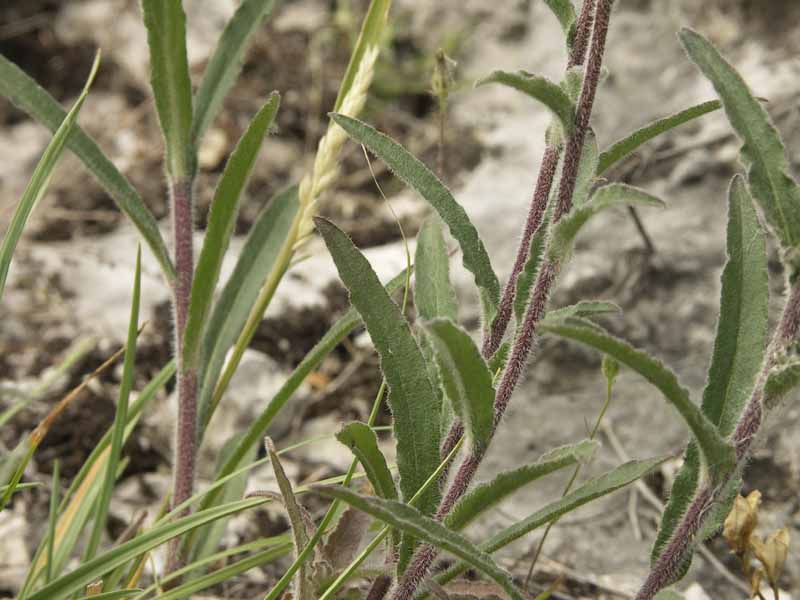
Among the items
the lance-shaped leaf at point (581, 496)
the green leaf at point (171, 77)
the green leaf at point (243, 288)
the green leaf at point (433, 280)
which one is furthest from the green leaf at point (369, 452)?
the green leaf at point (171, 77)

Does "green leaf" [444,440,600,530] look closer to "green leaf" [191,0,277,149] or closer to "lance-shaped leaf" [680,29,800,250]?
"lance-shaped leaf" [680,29,800,250]

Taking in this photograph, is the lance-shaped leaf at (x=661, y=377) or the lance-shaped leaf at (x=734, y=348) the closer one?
the lance-shaped leaf at (x=661, y=377)

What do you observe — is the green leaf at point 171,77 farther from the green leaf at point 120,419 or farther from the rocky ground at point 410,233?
the rocky ground at point 410,233

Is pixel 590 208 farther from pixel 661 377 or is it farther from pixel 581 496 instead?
pixel 581 496

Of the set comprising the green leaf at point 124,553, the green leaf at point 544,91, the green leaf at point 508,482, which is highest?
the green leaf at point 544,91

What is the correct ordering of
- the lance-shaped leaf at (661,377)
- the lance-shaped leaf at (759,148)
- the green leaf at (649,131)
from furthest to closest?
the green leaf at (649,131) → the lance-shaped leaf at (759,148) → the lance-shaped leaf at (661,377)

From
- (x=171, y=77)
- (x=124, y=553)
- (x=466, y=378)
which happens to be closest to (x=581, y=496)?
(x=466, y=378)

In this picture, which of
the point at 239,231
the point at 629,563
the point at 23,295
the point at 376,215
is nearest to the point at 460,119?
the point at 376,215
